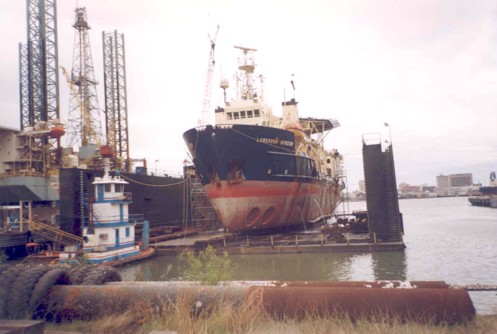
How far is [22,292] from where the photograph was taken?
6.19 m

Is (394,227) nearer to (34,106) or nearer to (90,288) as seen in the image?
(90,288)

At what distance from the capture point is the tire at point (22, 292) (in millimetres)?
6043

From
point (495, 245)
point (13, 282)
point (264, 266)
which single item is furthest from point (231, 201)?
point (13, 282)

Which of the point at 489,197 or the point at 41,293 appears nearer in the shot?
the point at 41,293

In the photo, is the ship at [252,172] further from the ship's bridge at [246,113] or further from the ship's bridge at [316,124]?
the ship's bridge at [316,124]

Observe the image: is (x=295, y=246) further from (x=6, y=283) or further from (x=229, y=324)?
(x=6, y=283)

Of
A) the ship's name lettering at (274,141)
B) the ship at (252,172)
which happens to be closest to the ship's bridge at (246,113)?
the ship at (252,172)

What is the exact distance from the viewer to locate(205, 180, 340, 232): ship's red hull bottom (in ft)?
83.3

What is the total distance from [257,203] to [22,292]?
2022cm

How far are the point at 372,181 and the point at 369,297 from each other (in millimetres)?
16958

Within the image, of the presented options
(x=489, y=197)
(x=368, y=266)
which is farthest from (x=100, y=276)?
(x=489, y=197)

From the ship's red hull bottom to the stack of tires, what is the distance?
1842 cm

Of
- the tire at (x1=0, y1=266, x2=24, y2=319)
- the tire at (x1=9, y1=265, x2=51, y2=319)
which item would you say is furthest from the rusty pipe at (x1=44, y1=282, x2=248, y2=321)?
the tire at (x1=0, y1=266, x2=24, y2=319)

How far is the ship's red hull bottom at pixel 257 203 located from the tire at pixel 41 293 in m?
18.9
